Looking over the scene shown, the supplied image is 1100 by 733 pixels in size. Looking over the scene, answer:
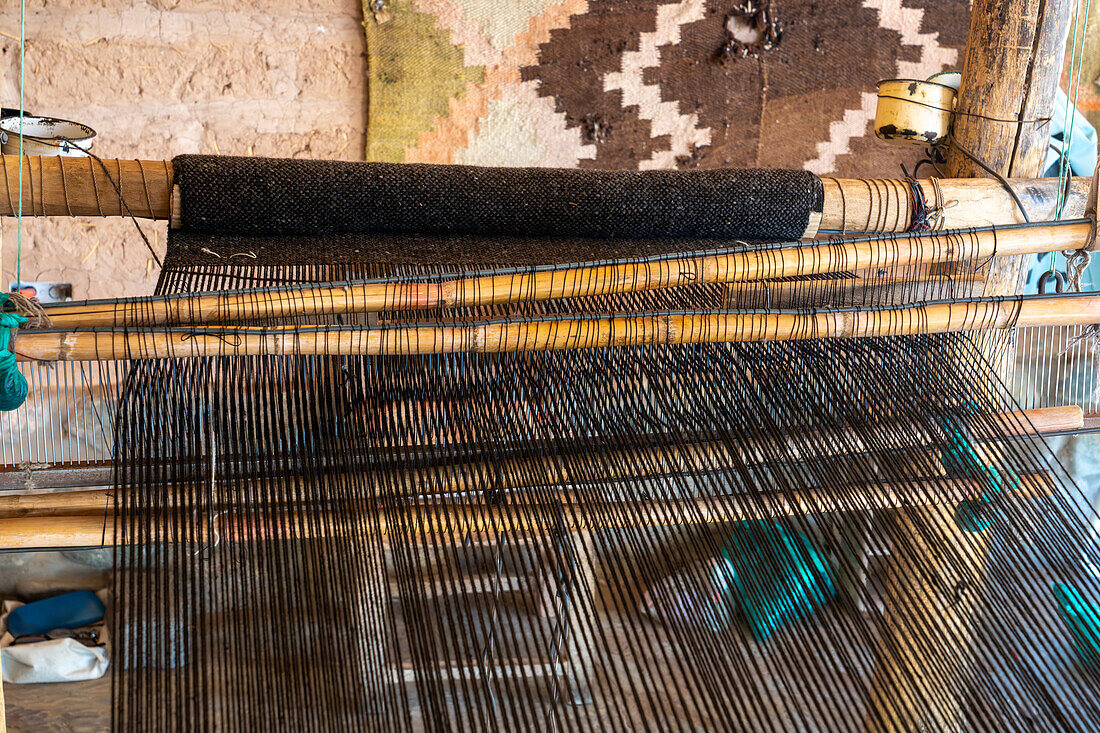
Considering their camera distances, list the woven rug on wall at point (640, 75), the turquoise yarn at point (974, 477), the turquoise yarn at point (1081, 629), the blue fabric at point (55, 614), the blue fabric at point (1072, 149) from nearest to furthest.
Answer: the turquoise yarn at point (1081, 629)
the turquoise yarn at point (974, 477)
the blue fabric at point (1072, 149)
the woven rug on wall at point (640, 75)
the blue fabric at point (55, 614)

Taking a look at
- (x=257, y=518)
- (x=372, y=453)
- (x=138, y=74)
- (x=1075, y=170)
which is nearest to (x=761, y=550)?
(x=372, y=453)

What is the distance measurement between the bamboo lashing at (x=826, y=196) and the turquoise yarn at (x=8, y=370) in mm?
196

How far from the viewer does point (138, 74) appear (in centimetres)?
249

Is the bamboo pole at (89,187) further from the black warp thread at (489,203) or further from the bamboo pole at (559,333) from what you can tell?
the bamboo pole at (559,333)

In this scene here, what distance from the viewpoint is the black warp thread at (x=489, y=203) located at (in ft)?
3.66

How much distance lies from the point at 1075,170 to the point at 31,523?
244 cm

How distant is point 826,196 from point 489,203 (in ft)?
1.72

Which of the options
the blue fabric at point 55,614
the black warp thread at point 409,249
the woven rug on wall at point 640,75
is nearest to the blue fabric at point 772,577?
the black warp thread at point 409,249

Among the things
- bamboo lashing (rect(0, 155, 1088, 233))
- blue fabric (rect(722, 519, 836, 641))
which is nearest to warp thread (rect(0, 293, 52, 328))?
bamboo lashing (rect(0, 155, 1088, 233))

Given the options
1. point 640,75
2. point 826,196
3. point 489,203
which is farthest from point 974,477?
point 640,75

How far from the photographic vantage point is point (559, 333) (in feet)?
3.67

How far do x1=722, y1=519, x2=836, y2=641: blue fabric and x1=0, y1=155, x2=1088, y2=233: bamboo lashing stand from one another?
0.50 meters

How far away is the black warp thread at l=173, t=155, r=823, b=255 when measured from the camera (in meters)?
1.12

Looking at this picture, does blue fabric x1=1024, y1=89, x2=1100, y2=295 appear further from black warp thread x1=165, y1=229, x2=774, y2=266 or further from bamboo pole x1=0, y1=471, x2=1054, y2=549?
black warp thread x1=165, y1=229, x2=774, y2=266
